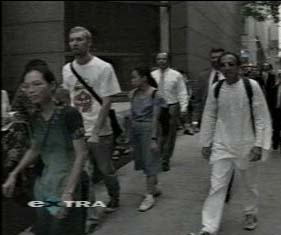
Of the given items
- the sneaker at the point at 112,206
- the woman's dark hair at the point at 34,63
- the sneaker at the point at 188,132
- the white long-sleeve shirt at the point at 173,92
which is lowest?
the sneaker at the point at 112,206

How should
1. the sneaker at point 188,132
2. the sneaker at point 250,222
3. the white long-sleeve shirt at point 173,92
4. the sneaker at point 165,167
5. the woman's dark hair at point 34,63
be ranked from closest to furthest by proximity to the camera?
the woman's dark hair at point 34,63 < the sneaker at point 250,222 < the white long-sleeve shirt at point 173,92 < the sneaker at point 165,167 < the sneaker at point 188,132

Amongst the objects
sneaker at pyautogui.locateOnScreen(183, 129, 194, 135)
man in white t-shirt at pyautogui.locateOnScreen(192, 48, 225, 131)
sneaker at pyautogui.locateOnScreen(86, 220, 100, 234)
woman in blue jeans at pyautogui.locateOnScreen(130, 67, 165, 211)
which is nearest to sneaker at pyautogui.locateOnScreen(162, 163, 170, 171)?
man in white t-shirt at pyautogui.locateOnScreen(192, 48, 225, 131)

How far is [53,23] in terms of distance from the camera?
9.77 feet

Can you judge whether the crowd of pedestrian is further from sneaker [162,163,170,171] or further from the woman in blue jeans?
sneaker [162,163,170,171]

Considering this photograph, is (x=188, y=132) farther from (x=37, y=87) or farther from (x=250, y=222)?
(x=37, y=87)

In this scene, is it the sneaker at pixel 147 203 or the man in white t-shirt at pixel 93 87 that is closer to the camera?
the man in white t-shirt at pixel 93 87

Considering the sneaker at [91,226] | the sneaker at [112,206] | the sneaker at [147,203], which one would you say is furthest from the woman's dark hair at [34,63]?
the sneaker at [147,203]

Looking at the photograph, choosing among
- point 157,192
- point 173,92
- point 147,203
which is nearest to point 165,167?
point 173,92

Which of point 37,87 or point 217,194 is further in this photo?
point 217,194

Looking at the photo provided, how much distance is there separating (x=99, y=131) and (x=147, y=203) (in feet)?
3.96

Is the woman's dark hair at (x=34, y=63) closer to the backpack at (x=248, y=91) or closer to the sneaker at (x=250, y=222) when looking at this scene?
the backpack at (x=248, y=91)

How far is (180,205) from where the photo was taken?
5.87 m

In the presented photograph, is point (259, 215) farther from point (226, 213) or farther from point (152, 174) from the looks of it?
point (152, 174)

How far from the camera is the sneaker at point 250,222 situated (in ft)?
16.4
